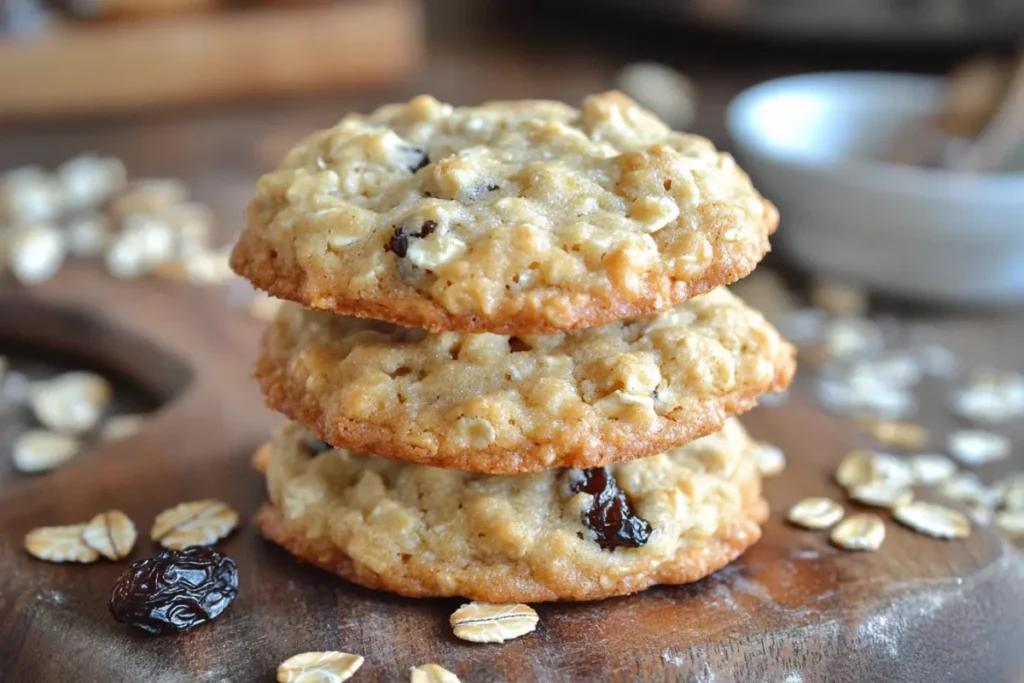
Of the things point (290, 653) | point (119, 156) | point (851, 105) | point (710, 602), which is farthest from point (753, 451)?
point (119, 156)

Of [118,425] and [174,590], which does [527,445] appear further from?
[118,425]

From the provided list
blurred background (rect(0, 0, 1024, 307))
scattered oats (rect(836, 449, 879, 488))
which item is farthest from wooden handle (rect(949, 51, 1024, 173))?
scattered oats (rect(836, 449, 879, 488))

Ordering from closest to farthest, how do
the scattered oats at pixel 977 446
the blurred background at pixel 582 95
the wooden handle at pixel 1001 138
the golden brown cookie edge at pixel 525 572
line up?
the golden brown cookie edge at pixel 525 572, the scattered oats at pixel 977 446, the blurred background at pixel 582 95, the wooden handle at pixel 1001 138

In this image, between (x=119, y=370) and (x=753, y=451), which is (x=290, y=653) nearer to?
(x=753, y=451)

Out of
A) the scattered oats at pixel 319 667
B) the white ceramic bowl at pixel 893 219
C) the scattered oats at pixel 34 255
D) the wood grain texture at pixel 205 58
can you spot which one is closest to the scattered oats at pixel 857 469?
the scattered oats at pixel 319 667

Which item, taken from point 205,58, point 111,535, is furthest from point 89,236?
point 205,58

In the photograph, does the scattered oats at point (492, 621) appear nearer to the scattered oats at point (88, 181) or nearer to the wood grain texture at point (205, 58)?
the scattered oats at point (88, 181)
